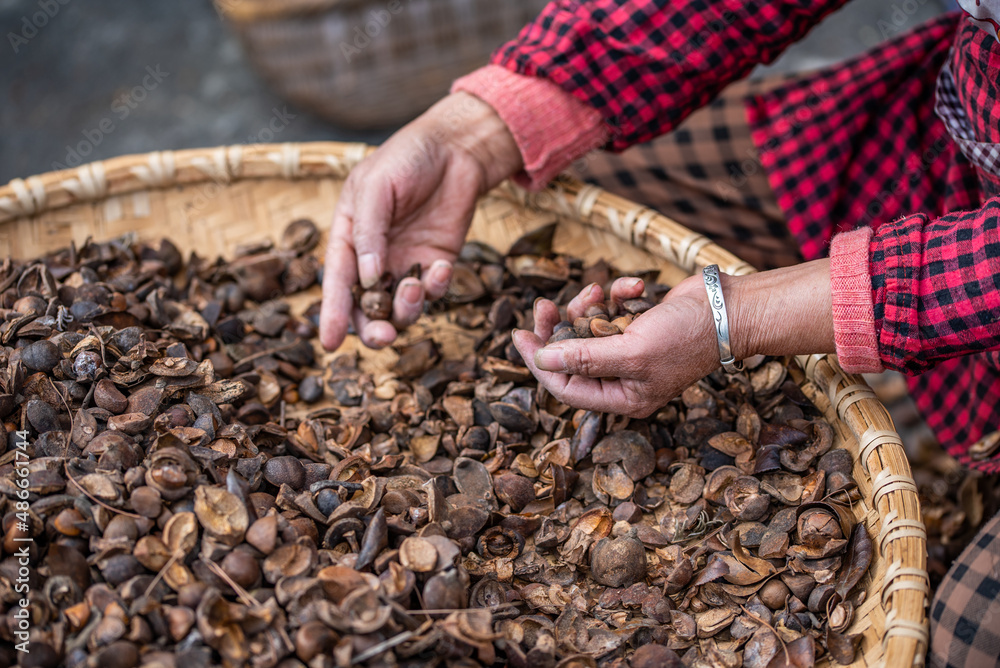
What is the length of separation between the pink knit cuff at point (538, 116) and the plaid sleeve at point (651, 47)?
1.0 inches

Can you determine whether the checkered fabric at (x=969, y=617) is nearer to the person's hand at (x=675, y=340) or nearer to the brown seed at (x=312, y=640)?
the person's hand at (x=675, y=340)

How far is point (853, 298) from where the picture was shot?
118cm

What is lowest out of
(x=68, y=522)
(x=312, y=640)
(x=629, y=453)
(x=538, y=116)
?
(x=629, y=453)

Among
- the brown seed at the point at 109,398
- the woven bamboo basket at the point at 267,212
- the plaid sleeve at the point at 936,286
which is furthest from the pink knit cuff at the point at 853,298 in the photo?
the brown seed at the point at 109,398

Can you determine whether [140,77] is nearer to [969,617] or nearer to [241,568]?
[241,568]

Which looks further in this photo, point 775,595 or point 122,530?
point 775,595

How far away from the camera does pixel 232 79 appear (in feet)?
12.1

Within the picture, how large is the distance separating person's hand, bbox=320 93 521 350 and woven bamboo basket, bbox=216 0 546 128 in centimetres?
136

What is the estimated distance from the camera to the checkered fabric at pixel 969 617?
107 cm

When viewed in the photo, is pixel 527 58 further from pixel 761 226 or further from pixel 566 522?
pixel 566 522

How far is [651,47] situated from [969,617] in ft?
4.02

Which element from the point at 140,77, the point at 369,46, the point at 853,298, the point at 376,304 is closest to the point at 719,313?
the point at 853,298

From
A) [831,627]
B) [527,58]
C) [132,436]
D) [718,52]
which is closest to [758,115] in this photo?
[718,52]

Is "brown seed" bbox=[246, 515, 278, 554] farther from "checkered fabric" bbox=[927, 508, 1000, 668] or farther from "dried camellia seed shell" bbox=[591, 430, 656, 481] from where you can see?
"checkered fabric" bbox=[927, 508, 1000, 668]
